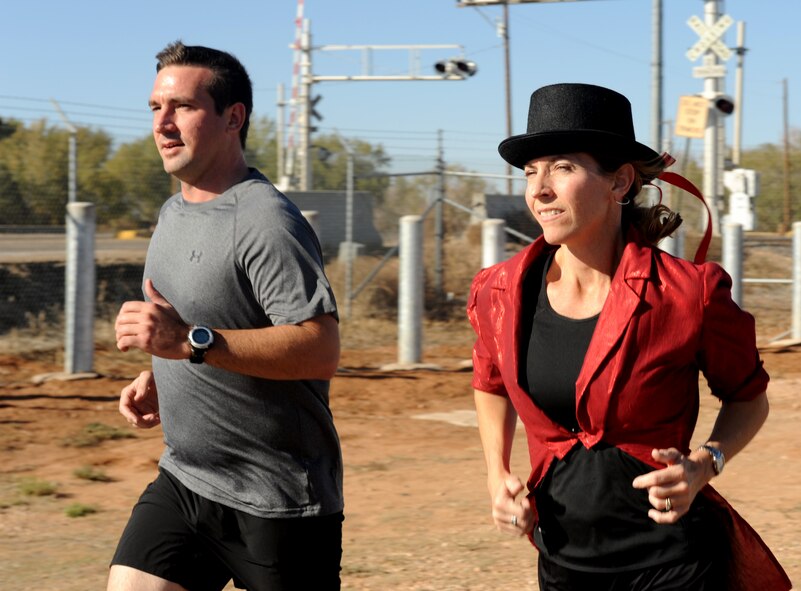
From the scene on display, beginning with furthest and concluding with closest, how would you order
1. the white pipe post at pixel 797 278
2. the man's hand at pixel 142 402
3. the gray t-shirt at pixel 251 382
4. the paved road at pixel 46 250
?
the paved road at pixel 46 250
the white pipe post at pixel 797 278
the man's hand at pixel 142 402
the gray t-shirt at pixel 251 382

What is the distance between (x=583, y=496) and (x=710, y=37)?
16328mm

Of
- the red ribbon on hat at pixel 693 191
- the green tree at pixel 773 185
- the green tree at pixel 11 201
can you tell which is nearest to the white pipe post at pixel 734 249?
the green tree at pixel 11 201

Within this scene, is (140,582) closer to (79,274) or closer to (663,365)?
(663,365)

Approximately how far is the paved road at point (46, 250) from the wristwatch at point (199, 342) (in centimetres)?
1195

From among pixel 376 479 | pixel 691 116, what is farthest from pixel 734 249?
pixel 376 479

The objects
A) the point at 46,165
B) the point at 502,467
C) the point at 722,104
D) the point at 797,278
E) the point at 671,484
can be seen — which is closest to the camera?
the point at 671,484

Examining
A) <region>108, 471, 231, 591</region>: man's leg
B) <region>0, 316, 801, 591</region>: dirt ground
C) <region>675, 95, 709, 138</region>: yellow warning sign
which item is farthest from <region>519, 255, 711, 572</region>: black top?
<region>675, 95, 709, 138</region>: yellow warning sign

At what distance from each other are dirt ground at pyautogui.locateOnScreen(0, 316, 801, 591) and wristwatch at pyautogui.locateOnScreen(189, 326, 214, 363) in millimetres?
2668

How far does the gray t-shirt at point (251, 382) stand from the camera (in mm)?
3246

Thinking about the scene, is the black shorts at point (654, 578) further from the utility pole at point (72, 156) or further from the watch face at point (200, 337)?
the utility pole at point (72, 156)

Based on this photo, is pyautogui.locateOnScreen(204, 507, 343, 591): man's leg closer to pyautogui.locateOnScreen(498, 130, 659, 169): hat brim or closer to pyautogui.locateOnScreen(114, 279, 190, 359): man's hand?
pyautogui.locateOnScreen(114, 279, 190, 359): man's hand

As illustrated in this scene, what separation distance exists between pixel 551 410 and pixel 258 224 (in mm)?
913

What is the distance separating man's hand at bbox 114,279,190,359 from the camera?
10.0 feet

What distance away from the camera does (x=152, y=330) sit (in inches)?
121
